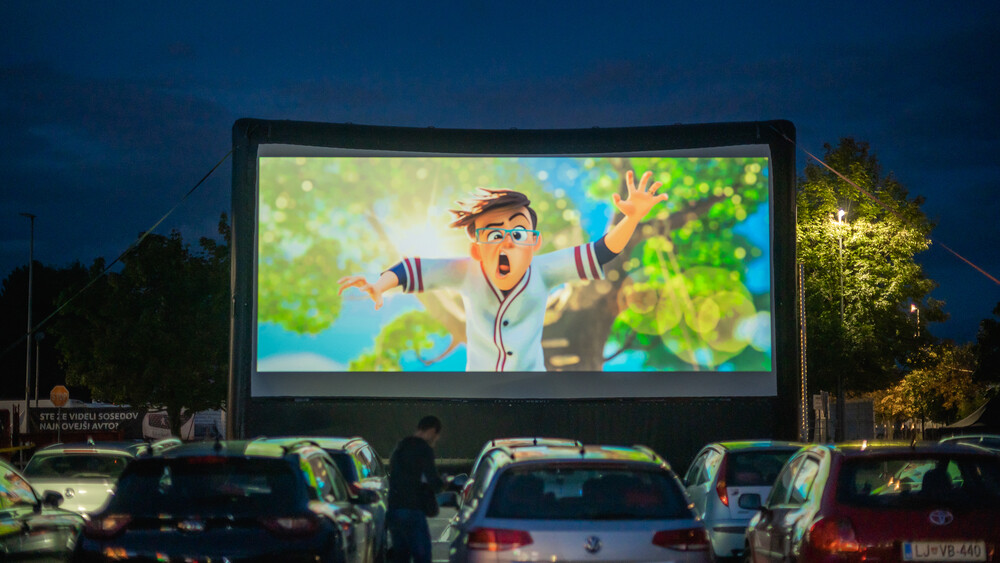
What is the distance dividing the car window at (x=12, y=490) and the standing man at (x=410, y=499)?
8.34 ft

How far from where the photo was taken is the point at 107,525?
23.0ft

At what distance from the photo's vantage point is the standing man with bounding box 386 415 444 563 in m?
8.39

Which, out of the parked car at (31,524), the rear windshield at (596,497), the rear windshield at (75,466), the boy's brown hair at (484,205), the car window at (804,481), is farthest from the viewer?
the boy's brown hair at (484,205)

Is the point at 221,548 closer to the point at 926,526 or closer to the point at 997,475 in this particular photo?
the point at 926,526

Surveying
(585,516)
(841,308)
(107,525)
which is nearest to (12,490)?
(107,525)

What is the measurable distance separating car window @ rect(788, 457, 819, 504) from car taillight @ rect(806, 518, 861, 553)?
0.51 metres

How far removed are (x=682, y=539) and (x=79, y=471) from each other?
986 cm

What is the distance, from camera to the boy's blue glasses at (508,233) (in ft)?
59.6

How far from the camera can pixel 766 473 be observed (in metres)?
11.3

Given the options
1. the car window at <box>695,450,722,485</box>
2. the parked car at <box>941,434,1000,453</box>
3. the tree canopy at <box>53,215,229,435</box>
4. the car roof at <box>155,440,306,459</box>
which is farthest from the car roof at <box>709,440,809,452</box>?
the tree canopy at <box>53,215,229,435</box>

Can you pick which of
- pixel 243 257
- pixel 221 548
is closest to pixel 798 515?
pixel 221 548

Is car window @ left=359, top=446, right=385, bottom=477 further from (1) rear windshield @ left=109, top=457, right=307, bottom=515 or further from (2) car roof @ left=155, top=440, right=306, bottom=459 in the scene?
(1) rear windshield @ left=109, top=457, right=307, bottom=515

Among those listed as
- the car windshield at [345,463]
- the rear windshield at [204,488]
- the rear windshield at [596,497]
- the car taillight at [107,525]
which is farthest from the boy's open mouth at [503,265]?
the car taillight at [107,525]

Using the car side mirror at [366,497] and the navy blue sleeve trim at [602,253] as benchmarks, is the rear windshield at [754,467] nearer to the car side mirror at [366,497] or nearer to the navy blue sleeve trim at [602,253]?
the car side mirror at [366,497]
